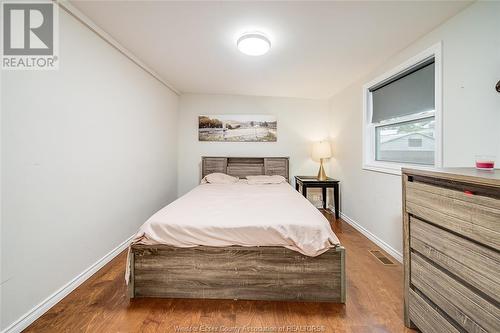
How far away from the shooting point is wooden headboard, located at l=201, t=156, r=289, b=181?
12.6ft

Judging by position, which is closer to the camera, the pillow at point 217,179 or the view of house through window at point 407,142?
the view of house through window at point 407,142

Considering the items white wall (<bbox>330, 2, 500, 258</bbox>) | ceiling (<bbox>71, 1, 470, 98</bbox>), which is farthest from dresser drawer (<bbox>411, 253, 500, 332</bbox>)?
ceiling (<bbox>71, 1, 470, 98</bbox>)

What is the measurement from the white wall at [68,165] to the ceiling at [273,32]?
392 mm

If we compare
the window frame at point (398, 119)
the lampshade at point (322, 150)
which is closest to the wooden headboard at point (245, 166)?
the lampshade at point (322, 150)

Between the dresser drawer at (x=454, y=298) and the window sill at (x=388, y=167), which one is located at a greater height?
the window sill at (x=388, y=167)

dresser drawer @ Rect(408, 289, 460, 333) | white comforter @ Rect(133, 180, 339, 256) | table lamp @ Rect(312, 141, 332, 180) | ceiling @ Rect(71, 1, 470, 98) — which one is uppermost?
ceiling @ Rect(71, 1, 470, 98)

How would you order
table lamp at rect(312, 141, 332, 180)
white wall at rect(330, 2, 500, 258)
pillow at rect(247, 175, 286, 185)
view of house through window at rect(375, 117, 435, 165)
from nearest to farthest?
white wall at rect(330, 2, 500, 258) → view of house through window at rect(375, 117, 435, 165) → pillow at rect(247, 175, 286, 185) → table lamp at rect(312, 141, 332, 180)

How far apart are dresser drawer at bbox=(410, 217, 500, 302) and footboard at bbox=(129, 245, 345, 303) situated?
49cm

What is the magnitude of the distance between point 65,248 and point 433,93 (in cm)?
337

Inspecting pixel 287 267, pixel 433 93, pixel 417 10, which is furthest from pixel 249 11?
pixel 287 267

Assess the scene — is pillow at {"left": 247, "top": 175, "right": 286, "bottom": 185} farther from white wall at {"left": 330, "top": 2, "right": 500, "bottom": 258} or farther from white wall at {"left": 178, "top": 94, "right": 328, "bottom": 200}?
white wall at {"left": 330, "top": 2, "right": 500, "bottom": 258}

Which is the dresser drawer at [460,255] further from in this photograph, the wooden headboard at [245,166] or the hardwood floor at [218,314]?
the wooden headboard at [245,166]

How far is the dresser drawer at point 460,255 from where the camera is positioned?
0.85 meters

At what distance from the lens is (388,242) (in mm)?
2346
